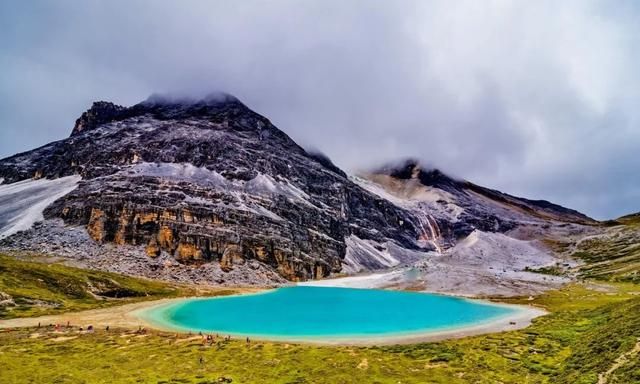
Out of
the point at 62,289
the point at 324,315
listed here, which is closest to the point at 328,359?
the point at 324,315

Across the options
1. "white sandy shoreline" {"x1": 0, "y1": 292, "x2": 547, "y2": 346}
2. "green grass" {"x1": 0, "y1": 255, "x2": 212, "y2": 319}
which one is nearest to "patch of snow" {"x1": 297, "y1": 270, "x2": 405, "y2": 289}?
"green grass" {"x1": 0, "y1": 255, "x2": 212, "y2": 319}

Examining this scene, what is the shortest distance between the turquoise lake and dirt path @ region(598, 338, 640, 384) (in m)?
34.7

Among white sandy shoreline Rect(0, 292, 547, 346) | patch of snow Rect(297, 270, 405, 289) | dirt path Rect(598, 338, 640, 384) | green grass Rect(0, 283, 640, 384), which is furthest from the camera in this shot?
patch of snow Rect(297, 270, 405, 289)

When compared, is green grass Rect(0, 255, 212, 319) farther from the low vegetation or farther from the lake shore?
the low vegetation

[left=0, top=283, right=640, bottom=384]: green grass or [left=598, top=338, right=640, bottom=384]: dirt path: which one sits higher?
[left=598, top=338, right=640, bottom=384]: dirt path

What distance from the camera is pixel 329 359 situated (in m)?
46.8

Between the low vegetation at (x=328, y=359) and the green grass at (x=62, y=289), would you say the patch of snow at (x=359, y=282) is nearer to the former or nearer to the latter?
the green grass at (x=62, y=289)

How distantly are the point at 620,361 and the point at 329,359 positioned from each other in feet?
86.0

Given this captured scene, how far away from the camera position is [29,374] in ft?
135

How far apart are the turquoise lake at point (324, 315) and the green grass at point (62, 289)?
16443 mm

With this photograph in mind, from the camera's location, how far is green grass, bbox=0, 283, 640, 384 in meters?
39.7

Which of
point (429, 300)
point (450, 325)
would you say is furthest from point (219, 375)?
point (429, 300)

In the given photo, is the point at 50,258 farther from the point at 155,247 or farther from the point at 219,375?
the point at 219,375

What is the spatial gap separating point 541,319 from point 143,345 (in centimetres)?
6188
